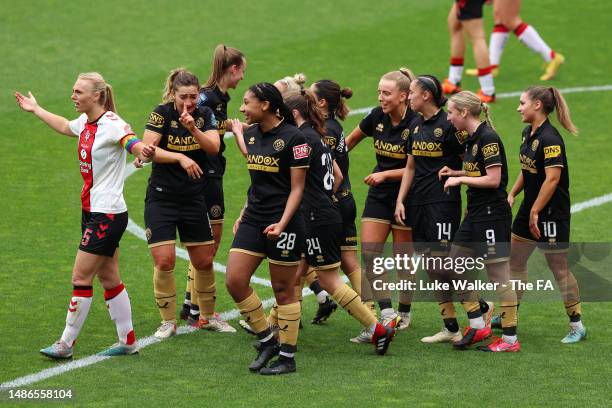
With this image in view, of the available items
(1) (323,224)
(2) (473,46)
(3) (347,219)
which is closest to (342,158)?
(3) (347,219)

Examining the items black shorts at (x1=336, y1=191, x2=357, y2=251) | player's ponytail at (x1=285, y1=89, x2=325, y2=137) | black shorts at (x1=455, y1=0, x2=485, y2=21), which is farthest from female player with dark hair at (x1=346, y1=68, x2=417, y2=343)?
black shorts at (x1=455, y1=0, x2=485, y2=21)

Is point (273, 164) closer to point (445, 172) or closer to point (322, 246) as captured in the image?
point (322, 246)

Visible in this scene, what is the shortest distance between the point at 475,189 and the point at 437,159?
1.64 ft

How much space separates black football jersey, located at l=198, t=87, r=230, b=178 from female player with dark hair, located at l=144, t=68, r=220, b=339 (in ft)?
1.01

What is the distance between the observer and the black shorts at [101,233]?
916 centimetres

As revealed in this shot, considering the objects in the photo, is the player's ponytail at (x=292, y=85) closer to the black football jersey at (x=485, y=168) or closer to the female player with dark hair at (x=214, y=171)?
the female player with dark hair at (x=214, y=171)

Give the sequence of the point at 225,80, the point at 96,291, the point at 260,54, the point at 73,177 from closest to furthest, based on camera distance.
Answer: the point at 225,80
the point at 96,291
the point at 73,177
the point at 260,54

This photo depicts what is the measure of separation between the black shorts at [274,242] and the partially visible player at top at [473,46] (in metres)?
8.78

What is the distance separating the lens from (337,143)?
1023 centimetres

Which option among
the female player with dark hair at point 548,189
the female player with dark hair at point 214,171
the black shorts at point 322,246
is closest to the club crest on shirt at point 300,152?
the black shorts at point 322,246

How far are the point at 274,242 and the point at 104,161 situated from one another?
57.3 inches

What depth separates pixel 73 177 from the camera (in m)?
14.8

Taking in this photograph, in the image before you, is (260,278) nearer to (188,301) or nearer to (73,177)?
(188,301)

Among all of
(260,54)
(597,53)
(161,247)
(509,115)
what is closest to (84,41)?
(260,54)
